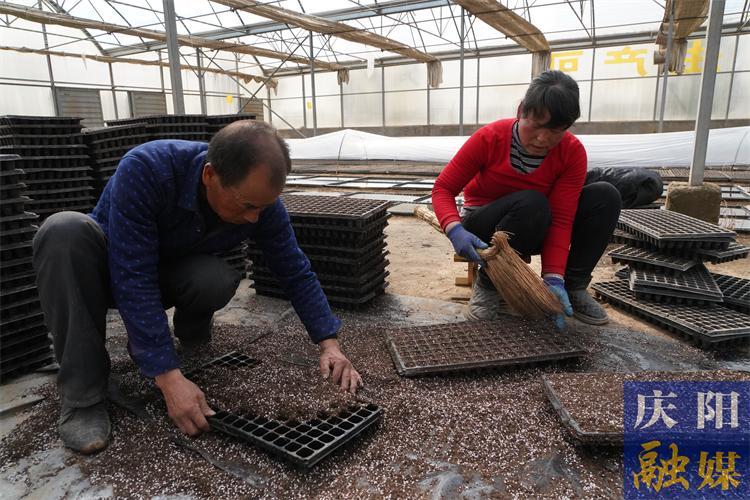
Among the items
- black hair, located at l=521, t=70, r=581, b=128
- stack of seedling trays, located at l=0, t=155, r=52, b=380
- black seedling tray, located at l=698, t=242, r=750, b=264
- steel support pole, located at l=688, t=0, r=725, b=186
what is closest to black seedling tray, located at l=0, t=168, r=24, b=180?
stack of seedling trays, located at l=0, t=155, r=52, b=380

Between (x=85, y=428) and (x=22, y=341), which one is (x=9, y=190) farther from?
(x=85, y=428)

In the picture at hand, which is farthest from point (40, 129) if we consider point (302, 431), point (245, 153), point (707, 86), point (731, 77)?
point (731, 77)

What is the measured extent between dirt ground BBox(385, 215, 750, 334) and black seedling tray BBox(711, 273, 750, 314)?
41cm

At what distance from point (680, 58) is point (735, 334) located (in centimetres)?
1084

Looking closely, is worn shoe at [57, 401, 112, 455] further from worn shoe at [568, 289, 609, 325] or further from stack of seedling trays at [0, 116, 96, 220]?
worn shoe at [568, 289, 609, 325]

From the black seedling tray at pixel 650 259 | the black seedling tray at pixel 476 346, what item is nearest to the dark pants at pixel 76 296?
the black seedling tray at pixel 476 346

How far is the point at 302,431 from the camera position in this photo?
138 centimetres

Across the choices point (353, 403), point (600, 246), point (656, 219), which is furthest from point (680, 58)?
point (353, 403)

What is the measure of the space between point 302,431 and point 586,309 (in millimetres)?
1554

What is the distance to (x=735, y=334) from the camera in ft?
6.27

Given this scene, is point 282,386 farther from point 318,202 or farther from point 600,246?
point 600,246

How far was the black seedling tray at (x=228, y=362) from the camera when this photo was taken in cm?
175

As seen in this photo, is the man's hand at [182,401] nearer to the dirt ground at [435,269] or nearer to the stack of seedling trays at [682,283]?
the dirt ground at [435,269]

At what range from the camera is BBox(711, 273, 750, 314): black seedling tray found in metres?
2.23
